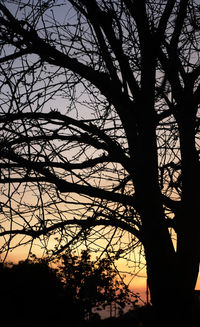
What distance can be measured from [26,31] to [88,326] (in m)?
9.33

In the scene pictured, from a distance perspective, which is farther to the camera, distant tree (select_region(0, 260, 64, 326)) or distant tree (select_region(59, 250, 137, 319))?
distant tree (select_region(0, 260, 64, 326))

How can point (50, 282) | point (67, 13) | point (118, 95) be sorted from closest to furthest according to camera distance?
point (118, 95)
point (67, 13)
point (50, 282)

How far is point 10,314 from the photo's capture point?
8.21 metres

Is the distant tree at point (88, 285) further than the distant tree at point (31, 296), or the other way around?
the distant tree at point (31, 296)

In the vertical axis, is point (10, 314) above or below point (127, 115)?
below

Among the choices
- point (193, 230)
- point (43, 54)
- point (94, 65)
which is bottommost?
point (193, 230)

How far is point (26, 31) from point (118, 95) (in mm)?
1278

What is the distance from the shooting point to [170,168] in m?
5.43

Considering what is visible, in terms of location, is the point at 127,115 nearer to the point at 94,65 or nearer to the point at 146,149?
the point at 146,149

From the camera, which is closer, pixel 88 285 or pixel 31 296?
pixel 88 285

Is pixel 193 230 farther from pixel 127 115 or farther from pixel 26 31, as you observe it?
pixel 26 31

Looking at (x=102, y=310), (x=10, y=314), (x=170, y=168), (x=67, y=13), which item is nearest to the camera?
(x=67, y=13)

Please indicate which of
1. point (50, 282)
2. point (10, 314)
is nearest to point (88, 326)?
point (50, 282)

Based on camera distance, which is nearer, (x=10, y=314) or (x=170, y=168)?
(x=170, y=168)
